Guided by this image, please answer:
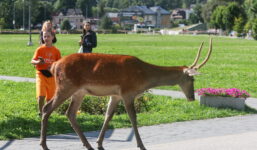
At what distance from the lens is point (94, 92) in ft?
24.2

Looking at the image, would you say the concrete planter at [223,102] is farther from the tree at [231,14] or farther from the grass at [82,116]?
the tree at [231,14]

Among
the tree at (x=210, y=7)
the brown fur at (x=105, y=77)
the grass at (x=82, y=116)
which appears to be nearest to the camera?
the brown fur at (x=105, y=77)

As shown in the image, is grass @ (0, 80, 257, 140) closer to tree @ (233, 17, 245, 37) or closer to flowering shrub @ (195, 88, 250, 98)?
flowering shrub @ (195, 88, 250, 98)

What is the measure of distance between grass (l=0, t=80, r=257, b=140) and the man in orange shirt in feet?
2.09

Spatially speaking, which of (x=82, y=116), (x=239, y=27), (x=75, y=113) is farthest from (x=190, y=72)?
(x=239, y=27)

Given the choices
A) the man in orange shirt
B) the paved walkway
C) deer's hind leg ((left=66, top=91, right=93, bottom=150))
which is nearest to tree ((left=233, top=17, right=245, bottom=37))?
the paved walkway

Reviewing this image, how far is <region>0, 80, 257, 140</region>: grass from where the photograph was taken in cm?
988

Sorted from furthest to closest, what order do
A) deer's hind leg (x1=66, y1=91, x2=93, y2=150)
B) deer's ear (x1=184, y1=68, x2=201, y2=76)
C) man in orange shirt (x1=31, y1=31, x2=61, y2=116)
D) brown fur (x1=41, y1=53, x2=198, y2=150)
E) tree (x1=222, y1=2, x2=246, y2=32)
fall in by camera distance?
tree (x1=222, y1=2, x2=246, y2=32)
man in orange shirt (x1=31, y1=31, x2=61, y2=116)
deer's hind leg (x1=66, y1=91, x2=93, y2=150)
deer's ear (x1=184, y1=68, x2=201, y2=76)
brown fur (x1=41, y1=53, x2=198, y2=150)

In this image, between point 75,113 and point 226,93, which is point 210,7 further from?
point 75,113

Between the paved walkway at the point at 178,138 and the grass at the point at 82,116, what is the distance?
1.33 ft

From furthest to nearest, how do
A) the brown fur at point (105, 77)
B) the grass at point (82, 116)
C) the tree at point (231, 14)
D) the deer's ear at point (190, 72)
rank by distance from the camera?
the tree at point (231, 14) < the grass at point (82, 116) < the deer's ear at point (190, 72) < the brown fur at point (105, 77)

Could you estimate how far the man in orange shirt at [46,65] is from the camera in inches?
368

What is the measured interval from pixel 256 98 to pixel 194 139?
7.09 metres

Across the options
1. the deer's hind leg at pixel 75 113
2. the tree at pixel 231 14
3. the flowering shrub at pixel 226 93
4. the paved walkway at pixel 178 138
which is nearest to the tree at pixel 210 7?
the tree at pixel 231 14
